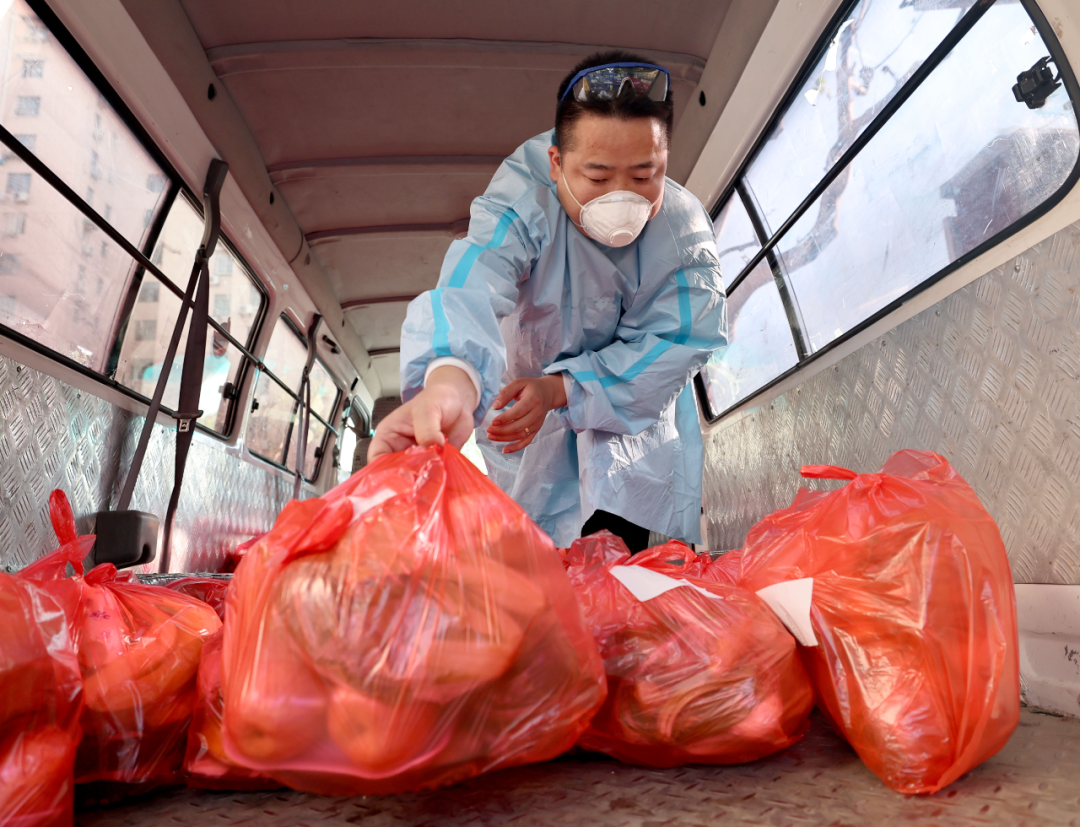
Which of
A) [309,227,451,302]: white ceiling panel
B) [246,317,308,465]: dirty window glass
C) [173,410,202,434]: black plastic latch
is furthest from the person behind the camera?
[246,317,308,465]: dirty window glass

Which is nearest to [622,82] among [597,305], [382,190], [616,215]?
[616,215]

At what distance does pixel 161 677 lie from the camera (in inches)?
35.4

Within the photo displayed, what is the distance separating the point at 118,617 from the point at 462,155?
7.49ft

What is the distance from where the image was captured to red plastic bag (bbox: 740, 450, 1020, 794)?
781 millimetres

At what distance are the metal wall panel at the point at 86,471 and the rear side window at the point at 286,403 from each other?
1.80 feet

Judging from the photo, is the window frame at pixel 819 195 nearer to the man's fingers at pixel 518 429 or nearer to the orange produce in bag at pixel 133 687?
the man's fingers at pixel 518 429

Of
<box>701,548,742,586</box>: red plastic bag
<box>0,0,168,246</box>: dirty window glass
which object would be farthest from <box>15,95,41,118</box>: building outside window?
<box>701,548,742,586</box>: red plastic bag

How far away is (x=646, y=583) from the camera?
39.9 inches

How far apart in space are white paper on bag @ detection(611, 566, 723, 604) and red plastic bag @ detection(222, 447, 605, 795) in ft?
0.75

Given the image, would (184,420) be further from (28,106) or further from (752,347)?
(752,347)

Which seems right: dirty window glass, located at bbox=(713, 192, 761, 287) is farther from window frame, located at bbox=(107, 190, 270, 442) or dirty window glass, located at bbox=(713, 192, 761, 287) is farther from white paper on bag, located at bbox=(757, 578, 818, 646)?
window frame, located at bbox=(107, 190, 270, 442)

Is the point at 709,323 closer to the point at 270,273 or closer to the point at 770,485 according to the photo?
the point at 770,485

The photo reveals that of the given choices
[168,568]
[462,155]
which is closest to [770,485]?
[462,155]

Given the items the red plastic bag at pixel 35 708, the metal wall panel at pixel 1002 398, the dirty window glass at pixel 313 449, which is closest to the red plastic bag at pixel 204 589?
the red plastic bag at pixel 35 708
